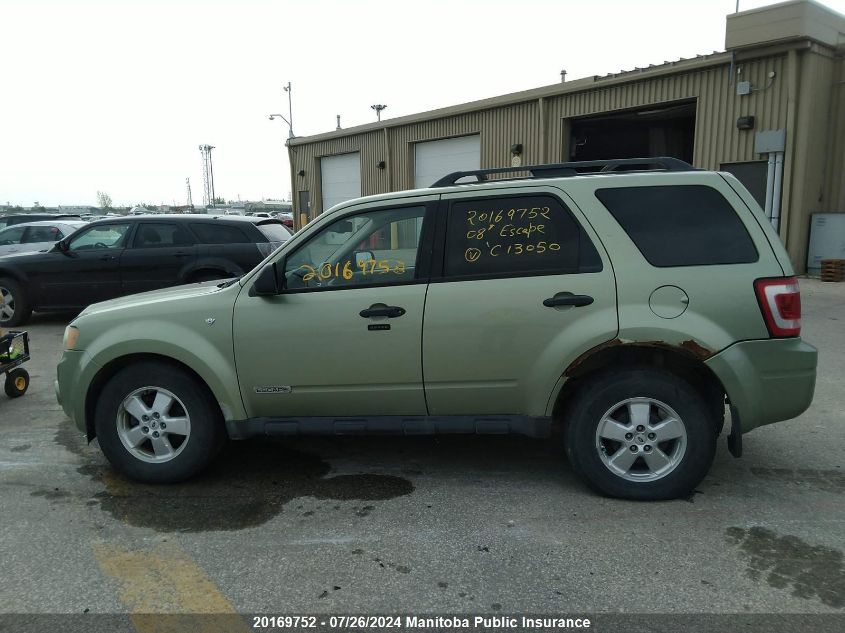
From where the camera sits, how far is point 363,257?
4.08m

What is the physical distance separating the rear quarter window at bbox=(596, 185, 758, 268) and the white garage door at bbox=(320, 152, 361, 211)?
22.8 m

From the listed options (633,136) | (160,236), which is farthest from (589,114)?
(160,236)

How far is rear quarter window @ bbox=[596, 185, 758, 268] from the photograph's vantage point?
3.72 meters

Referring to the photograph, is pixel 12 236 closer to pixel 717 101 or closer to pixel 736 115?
pixel 717 101

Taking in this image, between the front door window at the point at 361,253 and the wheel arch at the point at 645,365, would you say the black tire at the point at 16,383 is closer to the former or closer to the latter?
the front door window at the point at 361,253

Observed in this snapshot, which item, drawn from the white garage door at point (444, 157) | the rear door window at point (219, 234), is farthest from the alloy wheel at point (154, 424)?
the white garage door at point (444, 157)

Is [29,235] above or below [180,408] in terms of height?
above

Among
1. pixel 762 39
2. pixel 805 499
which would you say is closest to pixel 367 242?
pixel 805 499

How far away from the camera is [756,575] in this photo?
10.0ft

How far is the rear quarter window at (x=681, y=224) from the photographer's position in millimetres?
3719

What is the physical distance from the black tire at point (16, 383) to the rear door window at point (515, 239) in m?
4.87

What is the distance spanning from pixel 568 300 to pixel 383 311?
1.06 meters

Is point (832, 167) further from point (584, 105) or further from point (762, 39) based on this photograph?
point (584, 105)

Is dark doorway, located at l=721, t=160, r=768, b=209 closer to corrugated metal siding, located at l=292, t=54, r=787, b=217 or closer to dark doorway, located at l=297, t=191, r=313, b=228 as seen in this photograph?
corrugated metal siding, located at l=292, t=54, r=787, b=217
